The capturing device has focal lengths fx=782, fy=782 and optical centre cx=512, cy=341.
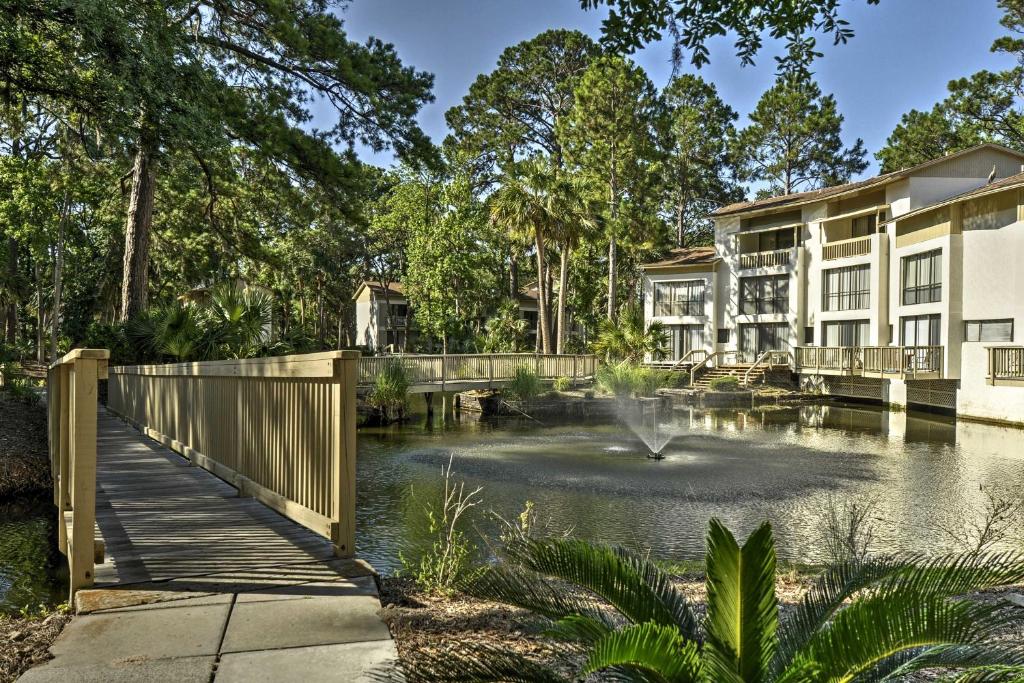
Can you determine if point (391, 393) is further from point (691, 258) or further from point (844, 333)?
point (691, 258)

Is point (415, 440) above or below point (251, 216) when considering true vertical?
below

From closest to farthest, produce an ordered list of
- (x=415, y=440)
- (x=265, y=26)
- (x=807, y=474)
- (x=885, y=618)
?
1. (x=885, y=618)
2. (x=807, y=474)
3. (x=265, y=26)
4. (x=415, y=440)

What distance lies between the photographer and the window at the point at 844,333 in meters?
35.5

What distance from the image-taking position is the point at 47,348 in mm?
53812

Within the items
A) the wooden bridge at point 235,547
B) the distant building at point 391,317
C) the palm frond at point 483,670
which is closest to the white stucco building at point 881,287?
the distant building at point 391,317

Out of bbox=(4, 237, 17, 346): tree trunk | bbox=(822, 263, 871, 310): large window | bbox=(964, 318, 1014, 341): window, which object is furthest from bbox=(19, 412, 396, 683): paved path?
bbox=(4, 237, 17, 346): tree trunk

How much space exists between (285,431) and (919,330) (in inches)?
1247

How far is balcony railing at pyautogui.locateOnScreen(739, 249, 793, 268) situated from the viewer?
1563 inches

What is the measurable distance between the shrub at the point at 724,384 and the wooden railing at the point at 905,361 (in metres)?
5.25

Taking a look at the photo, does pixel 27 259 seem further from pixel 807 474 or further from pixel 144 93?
pixel 807 474

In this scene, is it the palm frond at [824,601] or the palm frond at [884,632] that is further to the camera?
the palm frond at [824,601]

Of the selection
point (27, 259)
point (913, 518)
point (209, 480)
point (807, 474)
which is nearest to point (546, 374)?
point (807, 474)

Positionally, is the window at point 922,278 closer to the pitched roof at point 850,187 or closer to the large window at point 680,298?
the pitched roof at point 850,187

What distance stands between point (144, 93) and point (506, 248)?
40257 mm
